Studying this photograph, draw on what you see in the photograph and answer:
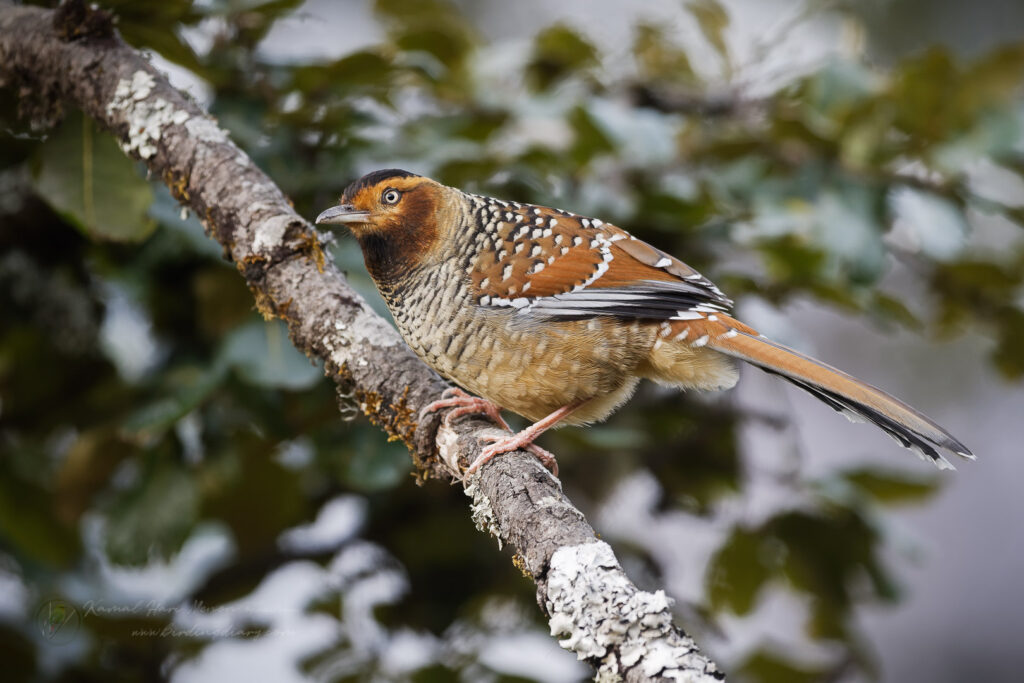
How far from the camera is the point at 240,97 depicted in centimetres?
292

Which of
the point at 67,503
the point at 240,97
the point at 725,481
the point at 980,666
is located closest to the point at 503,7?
the point at 240,97

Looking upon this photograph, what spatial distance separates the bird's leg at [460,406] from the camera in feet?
6.81

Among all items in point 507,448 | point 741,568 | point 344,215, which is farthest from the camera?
point 741,568

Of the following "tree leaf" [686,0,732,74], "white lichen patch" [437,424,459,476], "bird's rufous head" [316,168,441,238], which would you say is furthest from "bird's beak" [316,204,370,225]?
"tree leaf" [686,0,732,74]

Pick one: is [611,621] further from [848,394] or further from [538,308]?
[538,308]

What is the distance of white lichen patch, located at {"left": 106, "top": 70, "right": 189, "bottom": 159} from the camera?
222cm

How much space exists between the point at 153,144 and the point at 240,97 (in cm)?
75

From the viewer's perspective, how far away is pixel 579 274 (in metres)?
2.36

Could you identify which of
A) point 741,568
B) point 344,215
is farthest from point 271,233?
point 741,568

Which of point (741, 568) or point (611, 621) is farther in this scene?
point (741, 568)

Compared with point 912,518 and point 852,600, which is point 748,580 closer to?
point 852,600

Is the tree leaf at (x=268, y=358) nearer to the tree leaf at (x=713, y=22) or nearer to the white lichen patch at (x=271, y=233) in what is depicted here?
the white lichen patch at (x=271, y=233)

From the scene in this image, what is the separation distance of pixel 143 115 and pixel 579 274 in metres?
1.22
